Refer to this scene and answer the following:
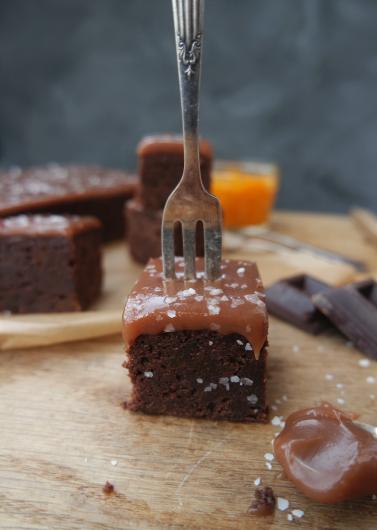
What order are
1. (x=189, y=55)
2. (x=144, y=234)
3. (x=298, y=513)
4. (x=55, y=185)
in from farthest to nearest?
(x=55, y=185)
(x=144, y=234)
(x=189, y=55)
(x=298, y=513)

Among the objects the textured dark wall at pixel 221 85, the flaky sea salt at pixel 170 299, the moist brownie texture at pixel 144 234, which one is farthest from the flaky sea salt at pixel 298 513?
the textured dark wall at pixel 221 85

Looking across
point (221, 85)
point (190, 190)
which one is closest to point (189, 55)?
point (190, 190)

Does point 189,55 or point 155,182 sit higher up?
point 189,55

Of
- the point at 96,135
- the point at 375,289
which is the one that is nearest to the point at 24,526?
the point at 375,289

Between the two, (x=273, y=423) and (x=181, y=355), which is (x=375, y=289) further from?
(x=181, y=355)

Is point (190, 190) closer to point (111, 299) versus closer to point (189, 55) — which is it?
point (189, 55)

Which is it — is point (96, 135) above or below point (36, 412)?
above
